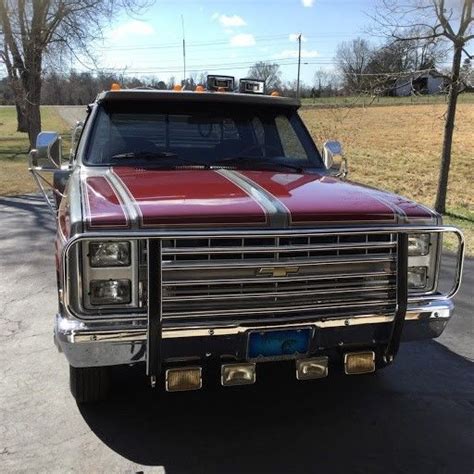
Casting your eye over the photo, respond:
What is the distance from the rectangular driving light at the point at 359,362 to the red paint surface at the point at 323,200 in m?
0.75

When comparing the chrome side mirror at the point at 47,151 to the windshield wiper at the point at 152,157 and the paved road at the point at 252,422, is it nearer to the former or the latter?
the windshield wiper at the point at 152,157

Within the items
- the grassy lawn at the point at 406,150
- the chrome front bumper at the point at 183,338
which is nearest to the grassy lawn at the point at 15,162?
the grassy lawn at the point at 406,150

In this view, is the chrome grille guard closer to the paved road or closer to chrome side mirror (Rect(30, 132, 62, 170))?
the paved road

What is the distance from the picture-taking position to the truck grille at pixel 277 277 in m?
2.91

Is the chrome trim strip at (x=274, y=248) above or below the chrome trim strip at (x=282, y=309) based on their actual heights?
above

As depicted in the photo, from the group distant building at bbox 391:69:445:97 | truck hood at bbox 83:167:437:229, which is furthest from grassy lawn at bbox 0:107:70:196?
truck hood at bbox 83:167:437:229

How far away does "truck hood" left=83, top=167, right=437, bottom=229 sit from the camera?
2.87m

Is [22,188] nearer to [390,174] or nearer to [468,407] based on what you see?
[390,174]

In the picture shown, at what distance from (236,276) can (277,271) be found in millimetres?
211

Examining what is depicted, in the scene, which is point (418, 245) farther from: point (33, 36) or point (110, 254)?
point (33, 36)

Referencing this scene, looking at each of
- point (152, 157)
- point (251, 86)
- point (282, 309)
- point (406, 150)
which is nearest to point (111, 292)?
point (282, 309)

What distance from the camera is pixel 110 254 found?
9.50 ft

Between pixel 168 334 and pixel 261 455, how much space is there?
2.86 ft

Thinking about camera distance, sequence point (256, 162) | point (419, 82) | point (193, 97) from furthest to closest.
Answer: point (419, 82) < point (193, 97) < point (256, 162)
